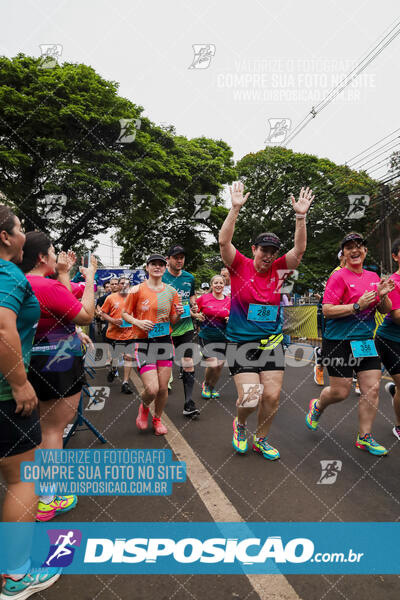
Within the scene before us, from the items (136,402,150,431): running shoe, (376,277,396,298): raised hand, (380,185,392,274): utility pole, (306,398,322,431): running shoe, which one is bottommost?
(136,402,150,431): running shoe

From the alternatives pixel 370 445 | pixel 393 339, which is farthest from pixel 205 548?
pixel 393 339

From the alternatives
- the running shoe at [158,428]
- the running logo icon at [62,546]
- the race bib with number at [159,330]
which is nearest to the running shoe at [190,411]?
the running shoe at [158,428]

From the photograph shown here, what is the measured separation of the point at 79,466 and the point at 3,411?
1780mm

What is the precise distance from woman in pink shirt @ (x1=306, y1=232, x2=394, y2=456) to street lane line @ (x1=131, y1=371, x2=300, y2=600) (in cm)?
151

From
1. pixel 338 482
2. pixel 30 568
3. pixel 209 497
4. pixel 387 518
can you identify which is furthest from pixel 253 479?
pixel 30 568

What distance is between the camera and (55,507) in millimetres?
2674

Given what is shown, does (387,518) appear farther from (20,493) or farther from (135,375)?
(135,375)

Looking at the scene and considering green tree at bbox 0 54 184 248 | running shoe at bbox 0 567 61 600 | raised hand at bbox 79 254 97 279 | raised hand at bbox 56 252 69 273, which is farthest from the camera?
green tree at bbox 0 54 184 248

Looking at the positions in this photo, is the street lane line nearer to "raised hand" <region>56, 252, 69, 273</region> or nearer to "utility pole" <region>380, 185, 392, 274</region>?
"raised hand" <region>56, 252, 69, 273</region>

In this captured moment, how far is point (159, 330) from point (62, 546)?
2.37 metres

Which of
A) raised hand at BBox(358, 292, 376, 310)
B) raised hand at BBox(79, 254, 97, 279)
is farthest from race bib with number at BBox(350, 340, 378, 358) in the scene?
raised hand at BBox(79, 254, 97, 279)

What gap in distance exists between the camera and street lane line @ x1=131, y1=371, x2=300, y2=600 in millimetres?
1878

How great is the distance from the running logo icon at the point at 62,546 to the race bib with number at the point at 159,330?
2162 mm

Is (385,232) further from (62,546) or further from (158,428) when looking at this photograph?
(62,546)
